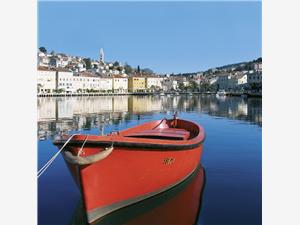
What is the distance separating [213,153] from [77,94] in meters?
98.1

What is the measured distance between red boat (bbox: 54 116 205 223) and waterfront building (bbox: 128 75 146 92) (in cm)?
13239

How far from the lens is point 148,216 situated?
7.43 metres

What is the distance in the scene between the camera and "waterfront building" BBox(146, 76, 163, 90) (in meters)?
146

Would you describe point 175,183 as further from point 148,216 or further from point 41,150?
point 41,150

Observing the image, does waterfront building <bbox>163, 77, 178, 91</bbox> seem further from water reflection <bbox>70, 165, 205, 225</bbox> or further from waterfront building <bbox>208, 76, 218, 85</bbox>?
water reflection <bbox>70, 165, 205, 225</bbox>

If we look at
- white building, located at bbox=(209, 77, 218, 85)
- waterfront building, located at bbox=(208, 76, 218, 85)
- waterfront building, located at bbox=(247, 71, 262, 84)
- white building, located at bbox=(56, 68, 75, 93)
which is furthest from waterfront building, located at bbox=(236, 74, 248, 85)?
white building, located at bbox=(56, 68, 75, 93)

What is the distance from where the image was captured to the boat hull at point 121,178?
22.5 ft

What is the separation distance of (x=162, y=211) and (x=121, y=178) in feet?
4.30

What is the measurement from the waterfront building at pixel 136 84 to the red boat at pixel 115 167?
132 m

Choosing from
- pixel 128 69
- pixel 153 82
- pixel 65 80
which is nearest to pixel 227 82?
pixel 153 82

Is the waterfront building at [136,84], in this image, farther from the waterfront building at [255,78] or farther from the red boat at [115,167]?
the red boat at [115,167]
